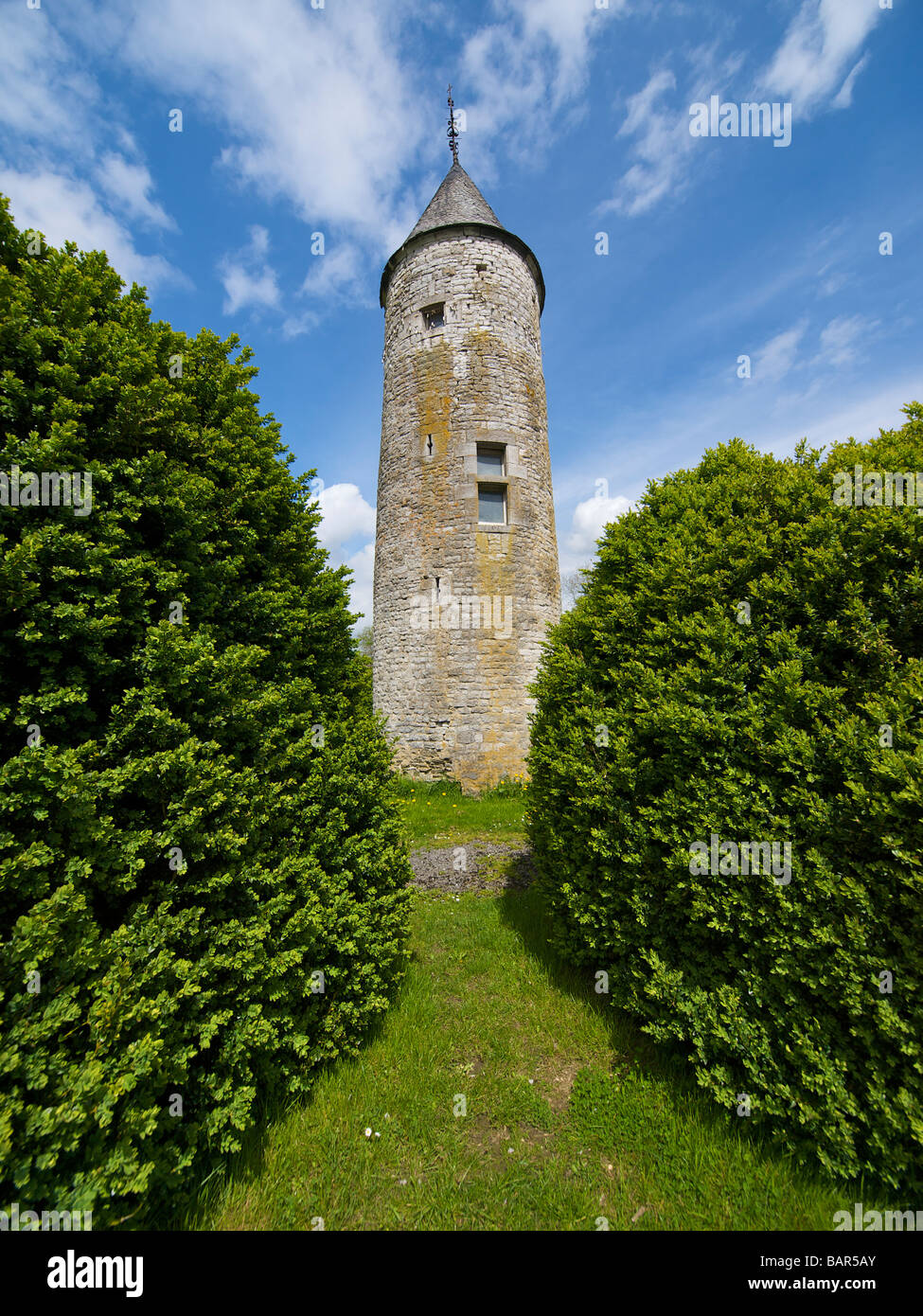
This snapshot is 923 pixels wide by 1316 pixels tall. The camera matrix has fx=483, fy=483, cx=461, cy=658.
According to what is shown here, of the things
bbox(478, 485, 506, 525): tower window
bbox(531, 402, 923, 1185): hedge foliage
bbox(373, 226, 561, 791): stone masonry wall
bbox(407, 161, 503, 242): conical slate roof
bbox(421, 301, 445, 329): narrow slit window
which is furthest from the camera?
bbox(407, 161, 503, 242): conical slate roof

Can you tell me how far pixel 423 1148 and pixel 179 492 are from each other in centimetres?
403

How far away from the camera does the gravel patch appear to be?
247 inches

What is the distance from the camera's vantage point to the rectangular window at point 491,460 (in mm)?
11727

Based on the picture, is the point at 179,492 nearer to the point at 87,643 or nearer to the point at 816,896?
the point at 87,643

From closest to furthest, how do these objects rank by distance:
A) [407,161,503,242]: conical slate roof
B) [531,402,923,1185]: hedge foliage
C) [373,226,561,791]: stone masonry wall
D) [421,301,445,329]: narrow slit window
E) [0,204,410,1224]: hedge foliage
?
[0,204,410,1224]: hedge foliage < [531,402,923,1185]: hedge foliage < [373,226,561,791]: stone masonry wall < [421,301,445,329]: narrow slit window < [407,161,503,242]: conical slate roof

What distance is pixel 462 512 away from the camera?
448 inches

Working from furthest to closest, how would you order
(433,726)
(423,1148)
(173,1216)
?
(433,726) < (423,1148) < (173,1216)

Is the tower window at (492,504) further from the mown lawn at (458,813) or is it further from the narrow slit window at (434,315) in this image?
the mown lawn at (458,813)

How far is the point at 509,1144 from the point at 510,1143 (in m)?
0.01

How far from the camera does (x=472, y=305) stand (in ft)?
38.5

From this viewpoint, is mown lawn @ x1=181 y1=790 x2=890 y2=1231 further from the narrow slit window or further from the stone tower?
the narrow slit window

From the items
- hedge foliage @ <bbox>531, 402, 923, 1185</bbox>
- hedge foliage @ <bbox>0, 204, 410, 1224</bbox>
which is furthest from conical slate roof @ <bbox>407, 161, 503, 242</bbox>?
hedge foliage @ <bbox>531, 402, 923, 1185</bbox>

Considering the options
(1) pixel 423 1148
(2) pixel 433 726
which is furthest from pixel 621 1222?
(2) pixel 433 726

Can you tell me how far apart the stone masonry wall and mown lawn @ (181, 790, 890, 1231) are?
7384 mm
